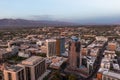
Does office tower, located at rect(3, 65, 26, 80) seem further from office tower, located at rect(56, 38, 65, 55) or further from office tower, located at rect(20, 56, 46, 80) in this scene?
office tower, located at rect(56, 38, 65, 55)

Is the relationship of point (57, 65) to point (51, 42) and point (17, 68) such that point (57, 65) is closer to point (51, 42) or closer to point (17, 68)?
point (51, 42)

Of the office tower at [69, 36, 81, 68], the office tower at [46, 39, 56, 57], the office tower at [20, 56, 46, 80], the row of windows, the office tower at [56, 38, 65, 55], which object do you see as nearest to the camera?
the office tower at [20, 56, 46, 80]

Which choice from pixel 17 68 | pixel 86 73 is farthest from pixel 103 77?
pixel 17 68

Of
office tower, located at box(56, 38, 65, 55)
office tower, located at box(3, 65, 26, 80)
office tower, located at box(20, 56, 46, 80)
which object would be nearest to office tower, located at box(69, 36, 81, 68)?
office tower, located at box(20, 56, 46, 80)

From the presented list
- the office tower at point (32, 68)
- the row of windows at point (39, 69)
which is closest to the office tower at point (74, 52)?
the row of windows at point (39, 69)

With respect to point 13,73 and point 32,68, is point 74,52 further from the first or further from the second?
point 13,73

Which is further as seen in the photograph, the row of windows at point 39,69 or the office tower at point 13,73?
the row of windows at point 39,69

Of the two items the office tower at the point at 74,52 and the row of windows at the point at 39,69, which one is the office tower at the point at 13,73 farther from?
the office tower at the point at 74,52

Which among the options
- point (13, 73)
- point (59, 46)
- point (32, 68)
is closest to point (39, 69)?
point (32, 68)
